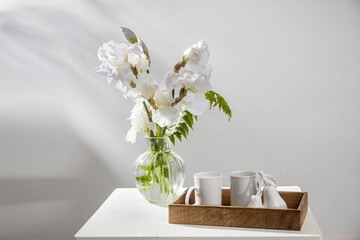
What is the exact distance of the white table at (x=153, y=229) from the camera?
47.7 inches

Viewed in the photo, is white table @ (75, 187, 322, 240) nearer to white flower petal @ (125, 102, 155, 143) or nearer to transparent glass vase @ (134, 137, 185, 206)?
transparent glass vase @ (134, 137, 185, 206)

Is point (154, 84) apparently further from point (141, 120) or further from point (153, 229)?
point (153, 229)

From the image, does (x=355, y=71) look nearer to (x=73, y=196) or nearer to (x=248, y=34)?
(x=248, y=34)

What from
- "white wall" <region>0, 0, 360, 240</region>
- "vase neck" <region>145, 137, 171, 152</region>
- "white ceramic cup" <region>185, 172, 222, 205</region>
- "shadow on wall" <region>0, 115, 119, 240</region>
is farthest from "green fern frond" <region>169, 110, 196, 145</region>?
"shadow on wall" <region>0, 115, 119, 240</region>

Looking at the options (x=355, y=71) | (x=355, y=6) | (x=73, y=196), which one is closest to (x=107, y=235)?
(x=73, y=196)

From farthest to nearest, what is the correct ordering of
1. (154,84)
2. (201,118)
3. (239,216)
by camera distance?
(201,118) → (154,84) → (239,216)

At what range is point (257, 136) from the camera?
2164 mm

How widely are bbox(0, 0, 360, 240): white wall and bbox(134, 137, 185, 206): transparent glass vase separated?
2.35 ft

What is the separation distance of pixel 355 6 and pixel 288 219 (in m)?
1.35

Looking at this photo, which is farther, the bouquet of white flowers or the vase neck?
the vase neck

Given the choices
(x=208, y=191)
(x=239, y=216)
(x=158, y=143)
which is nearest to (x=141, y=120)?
(x=158, y=143)

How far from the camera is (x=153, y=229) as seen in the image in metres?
1.30

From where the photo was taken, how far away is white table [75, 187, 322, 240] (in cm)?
121

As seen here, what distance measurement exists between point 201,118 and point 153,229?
97 cm
